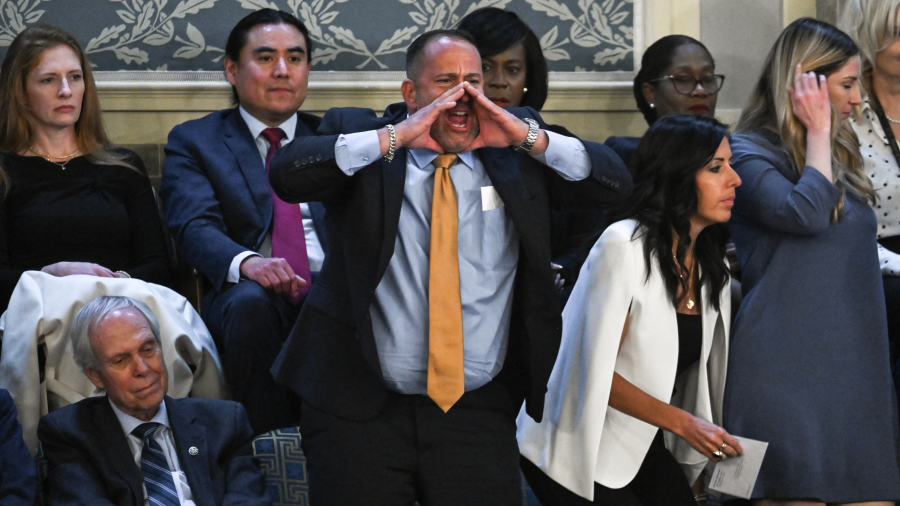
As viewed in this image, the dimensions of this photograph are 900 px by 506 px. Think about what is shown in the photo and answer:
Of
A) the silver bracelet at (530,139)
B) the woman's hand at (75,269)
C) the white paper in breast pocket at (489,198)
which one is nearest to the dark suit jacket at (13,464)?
the woman's hand at (75,269)

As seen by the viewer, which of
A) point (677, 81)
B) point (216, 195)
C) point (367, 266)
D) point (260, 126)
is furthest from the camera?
point (677, 81)

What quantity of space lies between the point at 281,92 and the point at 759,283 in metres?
1.54

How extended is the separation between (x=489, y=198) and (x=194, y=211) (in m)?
1.14

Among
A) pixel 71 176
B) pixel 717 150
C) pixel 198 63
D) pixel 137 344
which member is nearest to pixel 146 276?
Result: pixel 71 176

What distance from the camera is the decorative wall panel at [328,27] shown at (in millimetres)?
3637

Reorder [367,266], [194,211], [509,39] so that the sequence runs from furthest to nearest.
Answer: [509,39]
[194,211]
[367,266]

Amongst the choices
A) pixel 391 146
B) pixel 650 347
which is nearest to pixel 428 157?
pixel 391 146

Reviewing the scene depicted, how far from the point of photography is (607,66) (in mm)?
3920

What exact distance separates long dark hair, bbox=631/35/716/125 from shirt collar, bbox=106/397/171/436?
6.55 feet

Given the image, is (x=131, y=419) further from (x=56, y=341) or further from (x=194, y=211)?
(x=194, y=211)

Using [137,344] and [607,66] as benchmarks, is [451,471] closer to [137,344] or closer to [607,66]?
[137,344]

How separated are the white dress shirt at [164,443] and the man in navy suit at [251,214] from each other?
331 mm

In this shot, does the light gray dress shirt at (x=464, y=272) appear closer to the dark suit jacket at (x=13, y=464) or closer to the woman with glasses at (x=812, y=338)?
the woman with glasses at (x=812, y=338)

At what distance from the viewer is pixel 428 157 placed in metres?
2.23
